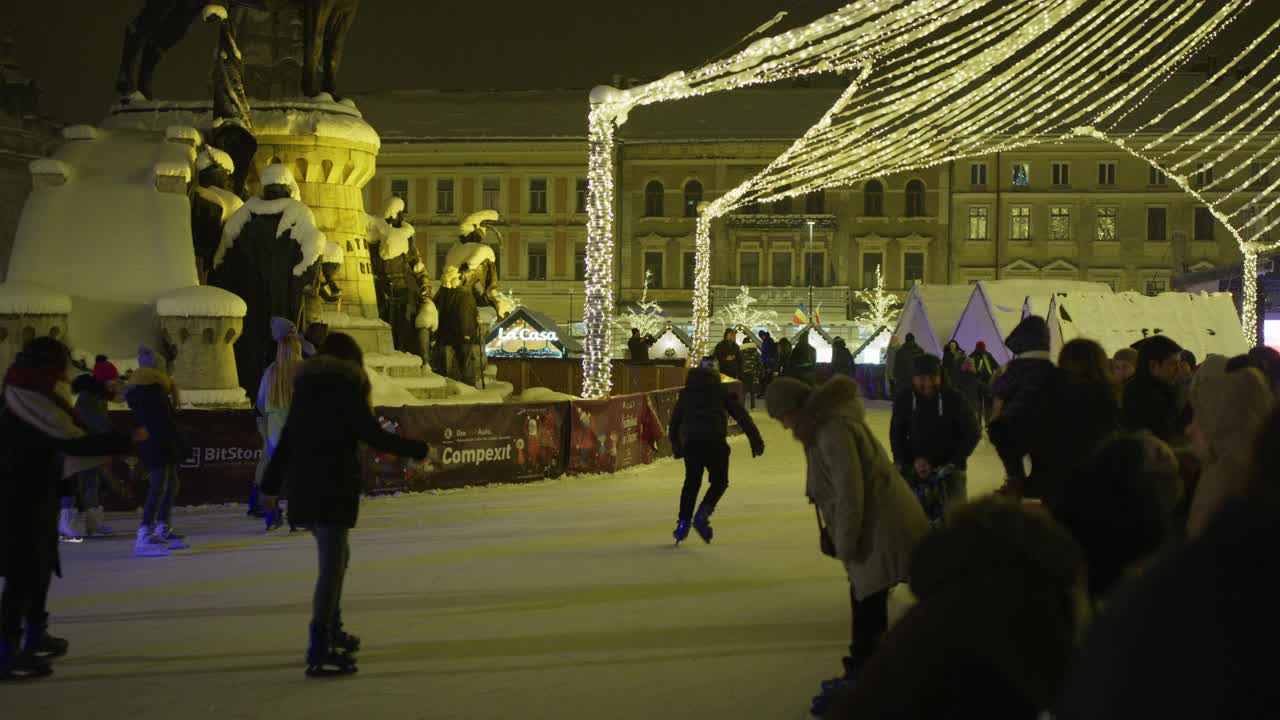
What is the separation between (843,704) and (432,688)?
4.57 metres

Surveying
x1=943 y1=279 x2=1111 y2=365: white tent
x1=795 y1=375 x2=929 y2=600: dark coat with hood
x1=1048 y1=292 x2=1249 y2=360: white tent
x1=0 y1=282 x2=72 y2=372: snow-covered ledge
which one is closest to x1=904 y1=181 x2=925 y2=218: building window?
x1=943 y1=279 x2=1111 y2=365: white tent

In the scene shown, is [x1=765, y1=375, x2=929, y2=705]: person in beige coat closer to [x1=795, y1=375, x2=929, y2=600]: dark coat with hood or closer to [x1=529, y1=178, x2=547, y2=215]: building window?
[x1=795, y1=375, x2=929, y2=600]: dark coat with hood

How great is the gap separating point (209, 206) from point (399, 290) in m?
4.42

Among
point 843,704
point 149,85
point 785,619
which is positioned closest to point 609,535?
point 785,619

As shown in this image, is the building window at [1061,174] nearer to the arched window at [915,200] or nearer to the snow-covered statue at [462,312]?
the arched window at [915,200]

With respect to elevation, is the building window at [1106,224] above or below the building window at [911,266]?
above

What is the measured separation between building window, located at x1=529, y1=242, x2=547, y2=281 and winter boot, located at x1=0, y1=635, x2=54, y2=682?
191 ft

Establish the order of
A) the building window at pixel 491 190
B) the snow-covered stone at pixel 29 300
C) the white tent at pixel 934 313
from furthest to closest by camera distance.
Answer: the building window at pixel 491 190
the white tent at pixel 934 313
the snow-covered stone at pixel 29 300

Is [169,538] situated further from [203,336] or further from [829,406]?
[203,336]

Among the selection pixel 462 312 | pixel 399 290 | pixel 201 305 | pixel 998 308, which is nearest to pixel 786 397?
pixel 201 305

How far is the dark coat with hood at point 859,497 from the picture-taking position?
19.0 feet

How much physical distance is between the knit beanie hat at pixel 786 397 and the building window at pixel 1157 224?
59.0 metres

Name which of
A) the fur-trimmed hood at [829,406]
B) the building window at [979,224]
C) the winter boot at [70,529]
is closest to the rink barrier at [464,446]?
the winter boot at [70,529]

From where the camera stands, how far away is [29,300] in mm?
16438
